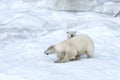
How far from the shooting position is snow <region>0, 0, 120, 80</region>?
616 centimetres

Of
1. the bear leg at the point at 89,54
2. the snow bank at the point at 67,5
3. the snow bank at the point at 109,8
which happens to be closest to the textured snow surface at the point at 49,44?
the bear leg at the point at 89,54

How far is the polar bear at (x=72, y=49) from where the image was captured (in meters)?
7.03

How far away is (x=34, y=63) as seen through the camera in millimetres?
7078

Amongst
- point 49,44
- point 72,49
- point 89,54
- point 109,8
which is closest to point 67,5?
point 109,8

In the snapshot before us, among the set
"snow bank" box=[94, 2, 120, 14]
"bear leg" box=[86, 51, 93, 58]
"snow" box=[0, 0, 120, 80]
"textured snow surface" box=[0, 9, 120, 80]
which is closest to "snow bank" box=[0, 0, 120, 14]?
"snow bank" box=[94, 2, 120, 14]

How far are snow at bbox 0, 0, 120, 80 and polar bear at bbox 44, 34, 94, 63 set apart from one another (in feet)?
0.51

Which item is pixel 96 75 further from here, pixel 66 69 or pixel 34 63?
pixel 34 63

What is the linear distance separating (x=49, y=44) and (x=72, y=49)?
8.43 ft

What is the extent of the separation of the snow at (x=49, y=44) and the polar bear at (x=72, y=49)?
0.16 meters

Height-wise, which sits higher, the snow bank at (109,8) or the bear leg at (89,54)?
the bear leg at (89,54)

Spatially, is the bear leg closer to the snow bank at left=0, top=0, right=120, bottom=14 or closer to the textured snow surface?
the textured snow surface

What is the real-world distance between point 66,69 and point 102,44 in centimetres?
343

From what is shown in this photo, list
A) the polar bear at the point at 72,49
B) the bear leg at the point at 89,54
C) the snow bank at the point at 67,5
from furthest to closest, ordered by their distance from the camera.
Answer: the snow bank at the point at 67,5 → the bear leg at the point at 89,54 → the polar bear at the point at 72,49

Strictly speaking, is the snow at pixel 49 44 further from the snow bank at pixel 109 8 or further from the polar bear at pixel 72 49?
the snow bank at pixel 109 8
